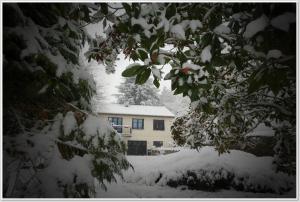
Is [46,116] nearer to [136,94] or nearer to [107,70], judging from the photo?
[107,70]

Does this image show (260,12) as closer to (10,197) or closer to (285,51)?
(285,51)

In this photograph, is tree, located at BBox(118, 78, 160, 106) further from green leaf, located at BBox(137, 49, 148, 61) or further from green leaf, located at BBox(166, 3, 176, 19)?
green leaf, located at BBox(137, 49, 148, 61)

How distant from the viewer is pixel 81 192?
354 centimetres

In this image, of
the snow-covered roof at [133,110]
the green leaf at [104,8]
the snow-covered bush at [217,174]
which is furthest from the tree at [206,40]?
the snow-covered roof at [133,110]

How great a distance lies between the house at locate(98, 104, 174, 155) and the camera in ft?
110

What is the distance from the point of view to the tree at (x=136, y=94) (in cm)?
4962

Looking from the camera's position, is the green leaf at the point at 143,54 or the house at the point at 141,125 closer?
the green leaf at the point at 143,54

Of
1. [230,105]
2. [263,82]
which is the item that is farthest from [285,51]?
[230,105]

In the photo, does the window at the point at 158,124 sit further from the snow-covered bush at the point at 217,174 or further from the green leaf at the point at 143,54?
the green leaf at the point at 143,54

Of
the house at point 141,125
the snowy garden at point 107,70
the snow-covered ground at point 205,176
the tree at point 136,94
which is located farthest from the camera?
the tree at point 136,94

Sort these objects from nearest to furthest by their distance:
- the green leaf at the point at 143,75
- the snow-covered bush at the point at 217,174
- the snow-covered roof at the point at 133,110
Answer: the green leaf at the point at 143,75 → the snow-covered bush at the point at 217,174 → the snow-covered roof at the point at 133,110

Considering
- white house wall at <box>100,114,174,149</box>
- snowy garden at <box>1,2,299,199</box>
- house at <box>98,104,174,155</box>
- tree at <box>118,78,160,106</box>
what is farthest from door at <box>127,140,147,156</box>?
snowy garden at <box>1,2,299,199</box>

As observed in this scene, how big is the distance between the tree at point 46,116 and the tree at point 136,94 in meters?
45.3

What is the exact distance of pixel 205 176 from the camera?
37.2 ft
